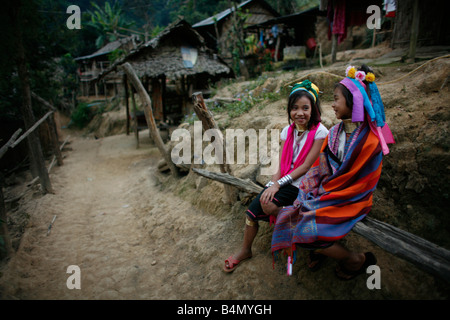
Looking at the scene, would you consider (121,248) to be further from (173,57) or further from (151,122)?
(173,57)

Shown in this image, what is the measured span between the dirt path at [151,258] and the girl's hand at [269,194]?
0.73m

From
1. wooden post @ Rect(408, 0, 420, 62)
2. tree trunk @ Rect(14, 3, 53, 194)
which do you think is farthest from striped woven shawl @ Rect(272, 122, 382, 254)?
tree trunk @ Rect(14, 3, 53, 194)

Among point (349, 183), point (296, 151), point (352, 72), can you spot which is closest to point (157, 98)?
point (296, 151)

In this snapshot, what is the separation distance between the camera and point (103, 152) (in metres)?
9.52

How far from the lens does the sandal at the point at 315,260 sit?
221cm

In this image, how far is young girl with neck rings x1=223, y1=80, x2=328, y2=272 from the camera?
7.15ft

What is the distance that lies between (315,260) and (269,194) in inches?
28.5

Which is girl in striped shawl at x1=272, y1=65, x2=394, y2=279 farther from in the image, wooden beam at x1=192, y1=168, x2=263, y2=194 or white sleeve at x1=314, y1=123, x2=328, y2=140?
wooden beam at x1=192, y1=168, x2=263, y2=194

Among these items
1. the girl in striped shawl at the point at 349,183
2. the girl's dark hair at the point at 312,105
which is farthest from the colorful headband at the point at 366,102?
the girl's dark hair at the point at 312,105

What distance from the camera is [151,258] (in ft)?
11.5

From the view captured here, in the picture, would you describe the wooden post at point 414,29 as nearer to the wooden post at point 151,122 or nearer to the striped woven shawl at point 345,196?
the striped woven shawl at point 345,196
